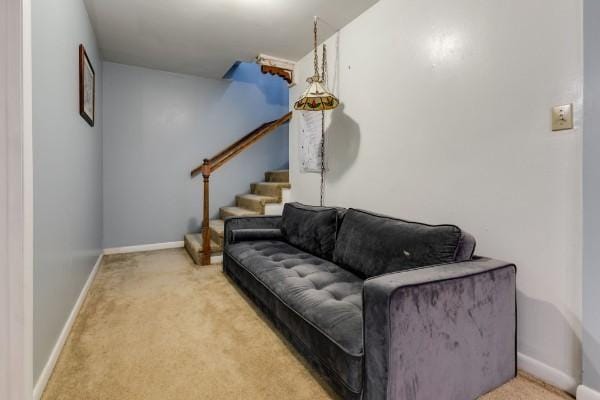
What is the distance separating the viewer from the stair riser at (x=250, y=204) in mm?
3623

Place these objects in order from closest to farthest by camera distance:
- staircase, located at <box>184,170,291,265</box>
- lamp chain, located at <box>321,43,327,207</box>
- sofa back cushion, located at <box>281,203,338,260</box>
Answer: sofa back cushion, located at <box>281,203,338,260</box> → lamp chain, located at <box>321,43,327,207</box> → staircase, located at <box>184,170,291,265</box>

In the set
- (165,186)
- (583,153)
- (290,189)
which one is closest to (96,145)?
(165,186)

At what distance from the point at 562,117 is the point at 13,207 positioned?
235 centimetres

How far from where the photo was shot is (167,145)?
411 centimetres

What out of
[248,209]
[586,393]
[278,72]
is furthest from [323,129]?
[586,393]

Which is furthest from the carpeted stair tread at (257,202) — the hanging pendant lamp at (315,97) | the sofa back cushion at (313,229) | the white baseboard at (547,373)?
the white baseboard at (547,373)

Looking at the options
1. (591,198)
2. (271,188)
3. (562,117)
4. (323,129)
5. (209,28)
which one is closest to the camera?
(591,198)

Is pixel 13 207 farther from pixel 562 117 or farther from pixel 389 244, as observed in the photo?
pixel 562 117

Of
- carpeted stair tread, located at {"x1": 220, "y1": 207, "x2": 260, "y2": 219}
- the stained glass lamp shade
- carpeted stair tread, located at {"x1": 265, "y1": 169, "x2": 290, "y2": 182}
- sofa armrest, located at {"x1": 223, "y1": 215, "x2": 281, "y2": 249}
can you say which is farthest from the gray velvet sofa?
carpeted stair tread, located at {"x1": 265, "y1": 169, "x2": 290, "y2": 182}

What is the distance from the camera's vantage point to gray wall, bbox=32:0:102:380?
4.49 feet

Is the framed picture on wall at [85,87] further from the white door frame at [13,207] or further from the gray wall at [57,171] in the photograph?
the white door frame at [13,207]

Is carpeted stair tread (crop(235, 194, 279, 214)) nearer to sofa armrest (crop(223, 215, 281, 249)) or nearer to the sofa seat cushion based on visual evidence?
sofa armrest (crop(223, 215, 281, 249))

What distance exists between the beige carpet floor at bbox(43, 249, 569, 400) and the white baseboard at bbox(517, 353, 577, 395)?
47 millimetres

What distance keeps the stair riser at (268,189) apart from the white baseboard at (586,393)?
2.98 meters
